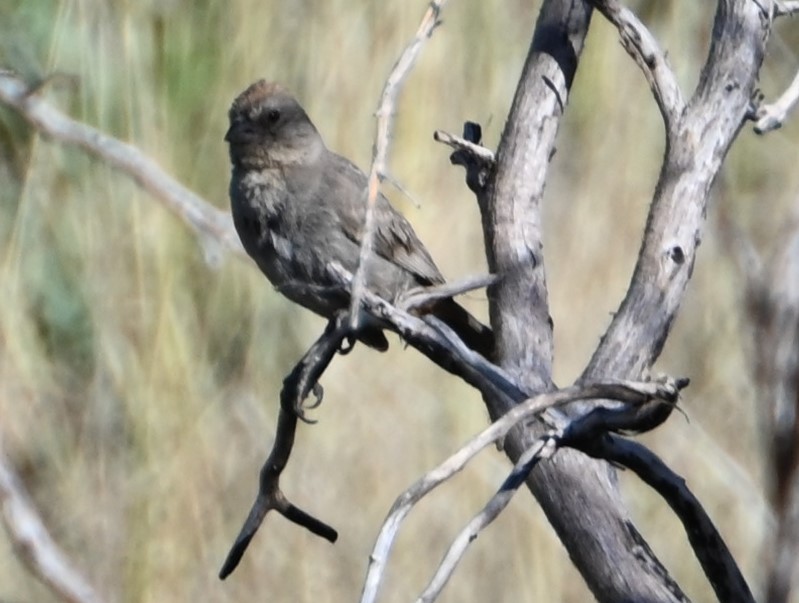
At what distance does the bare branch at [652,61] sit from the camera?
2.47 metres

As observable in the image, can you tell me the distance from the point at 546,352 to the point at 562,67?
53 centimetres

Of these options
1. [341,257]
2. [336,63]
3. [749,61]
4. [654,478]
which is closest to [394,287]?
[341,257]

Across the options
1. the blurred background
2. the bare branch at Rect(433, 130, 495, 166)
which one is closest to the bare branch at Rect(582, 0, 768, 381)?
the bare branch at Rect(433, 130, 495, 166)

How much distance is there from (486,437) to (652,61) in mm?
972

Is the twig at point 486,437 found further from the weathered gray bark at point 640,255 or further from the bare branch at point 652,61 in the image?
the bare branch at point 652,61

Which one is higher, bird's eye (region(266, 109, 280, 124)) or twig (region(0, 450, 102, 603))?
bird's eye (region(266, 109, 280, 124))

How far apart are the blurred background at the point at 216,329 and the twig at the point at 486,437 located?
260cm

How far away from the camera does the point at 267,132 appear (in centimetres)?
368

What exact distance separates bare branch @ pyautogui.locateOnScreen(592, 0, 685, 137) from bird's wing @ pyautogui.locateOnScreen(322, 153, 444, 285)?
1.20 metres

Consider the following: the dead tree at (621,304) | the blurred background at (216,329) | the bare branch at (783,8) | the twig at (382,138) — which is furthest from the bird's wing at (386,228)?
the twig at (382,138)

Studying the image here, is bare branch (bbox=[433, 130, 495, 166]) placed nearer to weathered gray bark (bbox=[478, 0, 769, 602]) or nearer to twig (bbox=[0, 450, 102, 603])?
weathered gray bark (bbox=[478, 0, 769, 602])

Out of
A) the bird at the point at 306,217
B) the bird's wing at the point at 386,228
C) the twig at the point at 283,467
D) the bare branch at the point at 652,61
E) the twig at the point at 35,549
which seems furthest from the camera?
the bird's wing at the point at 386,228

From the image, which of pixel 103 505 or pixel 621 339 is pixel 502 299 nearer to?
pixel 621 339

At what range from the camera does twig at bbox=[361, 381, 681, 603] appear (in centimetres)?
167
